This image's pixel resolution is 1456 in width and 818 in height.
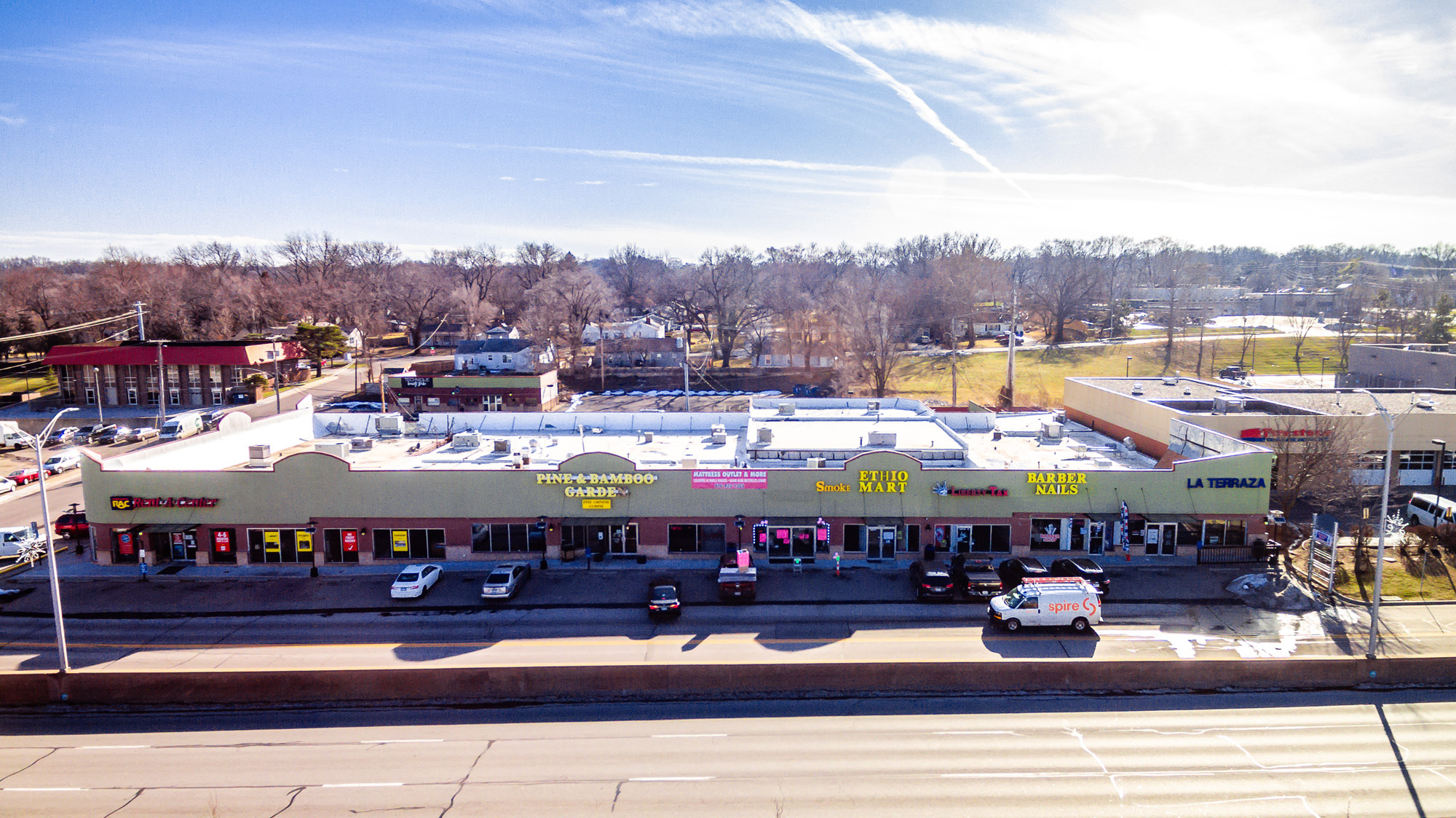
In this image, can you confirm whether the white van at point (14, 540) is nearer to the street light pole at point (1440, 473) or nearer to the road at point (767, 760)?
the road at point (767, 760)

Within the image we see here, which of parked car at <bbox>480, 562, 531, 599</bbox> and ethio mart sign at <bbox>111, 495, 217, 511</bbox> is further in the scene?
Answer: ethio mart sign at <bbox>111, 495, 217, 511</bbox>

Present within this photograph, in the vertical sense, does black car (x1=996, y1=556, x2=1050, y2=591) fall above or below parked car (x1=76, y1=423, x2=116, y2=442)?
below

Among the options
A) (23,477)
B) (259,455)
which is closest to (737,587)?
(259,455)

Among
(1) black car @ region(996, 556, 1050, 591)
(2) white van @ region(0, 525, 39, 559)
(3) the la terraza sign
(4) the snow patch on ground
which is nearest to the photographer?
(4) the snow patch on ground

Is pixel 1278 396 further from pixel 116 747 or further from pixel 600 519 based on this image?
pixel 116 747

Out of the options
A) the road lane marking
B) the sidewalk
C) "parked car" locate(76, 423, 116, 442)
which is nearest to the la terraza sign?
the sidewalk

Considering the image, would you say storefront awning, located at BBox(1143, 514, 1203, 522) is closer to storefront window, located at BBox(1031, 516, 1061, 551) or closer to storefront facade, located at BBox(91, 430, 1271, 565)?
storefront facade, located at BBox(91, 430, 1271, 565)
